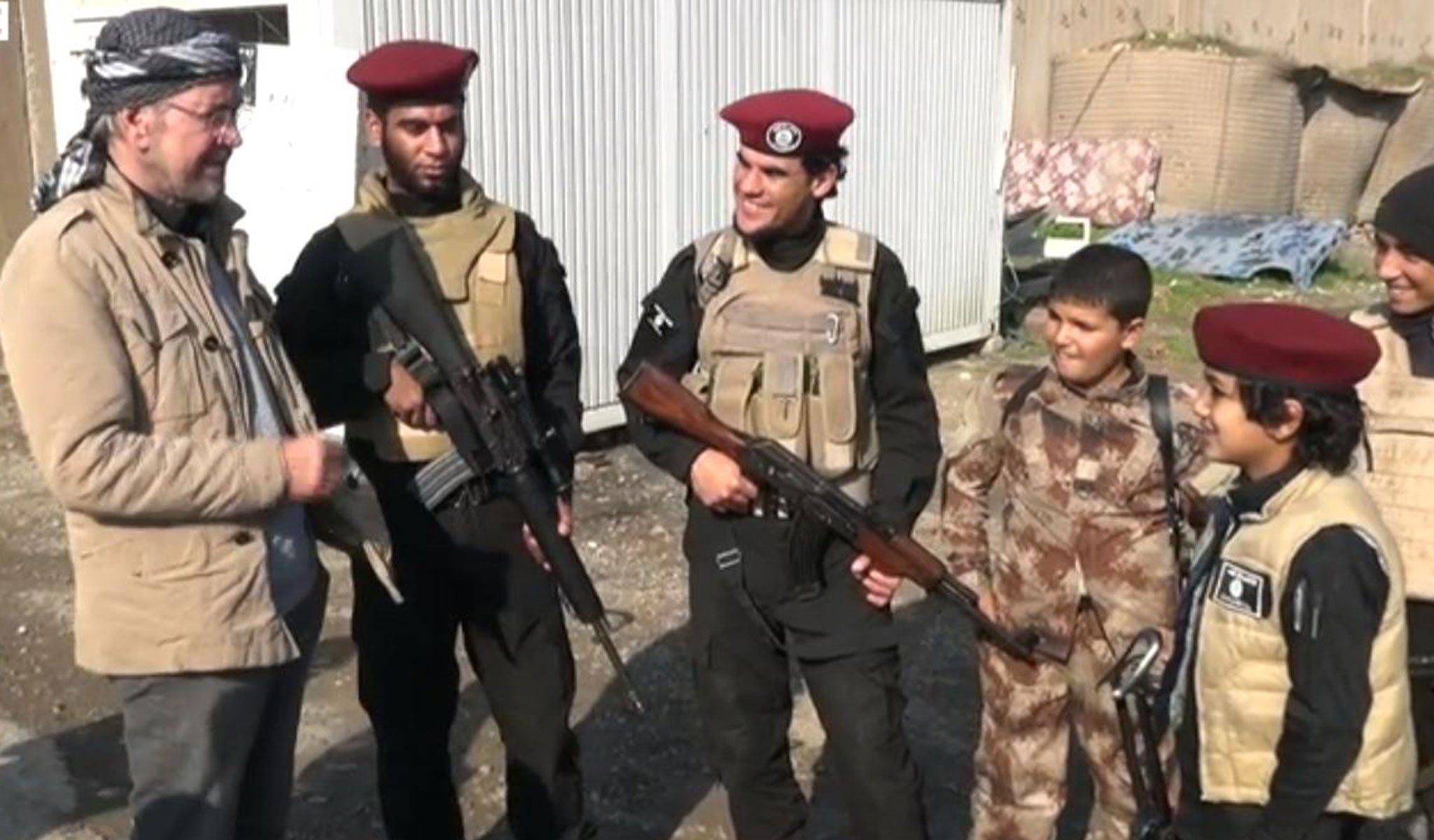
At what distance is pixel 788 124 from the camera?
322cm

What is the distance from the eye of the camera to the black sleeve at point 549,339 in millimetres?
3508

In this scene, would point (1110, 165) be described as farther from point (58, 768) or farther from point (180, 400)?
point (180, 400)

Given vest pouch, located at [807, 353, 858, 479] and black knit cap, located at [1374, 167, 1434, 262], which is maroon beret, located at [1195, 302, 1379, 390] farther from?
vest pouch, located at [807, 353, 858, 479]

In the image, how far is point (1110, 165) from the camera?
1587cm

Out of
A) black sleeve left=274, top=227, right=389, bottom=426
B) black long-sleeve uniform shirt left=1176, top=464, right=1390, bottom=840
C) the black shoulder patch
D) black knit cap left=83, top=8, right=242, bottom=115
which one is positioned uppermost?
black knit cap left=83, top=8, right=242, bottom=115

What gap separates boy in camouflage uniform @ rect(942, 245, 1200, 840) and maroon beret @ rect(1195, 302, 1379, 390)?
2.24 ft

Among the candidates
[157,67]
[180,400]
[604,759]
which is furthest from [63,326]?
[604,759]

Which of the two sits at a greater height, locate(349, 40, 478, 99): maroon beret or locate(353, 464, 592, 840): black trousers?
locate(349, 40, 478, 99): maroon beret

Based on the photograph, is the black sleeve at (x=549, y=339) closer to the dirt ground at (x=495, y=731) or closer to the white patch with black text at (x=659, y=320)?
the white patch with black text at (x=659, y=320)

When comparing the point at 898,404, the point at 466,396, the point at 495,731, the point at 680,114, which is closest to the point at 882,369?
the point at 898,404

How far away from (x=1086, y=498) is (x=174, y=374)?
5.98ft

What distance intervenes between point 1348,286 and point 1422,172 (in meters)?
11.6

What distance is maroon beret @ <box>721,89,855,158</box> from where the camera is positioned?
3.22 m

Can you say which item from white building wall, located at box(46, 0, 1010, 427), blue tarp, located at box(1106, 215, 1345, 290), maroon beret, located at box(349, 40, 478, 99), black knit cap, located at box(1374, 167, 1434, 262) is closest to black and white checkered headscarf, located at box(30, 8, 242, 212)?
maroon beret, located at box(349, 40, 478, 99)
